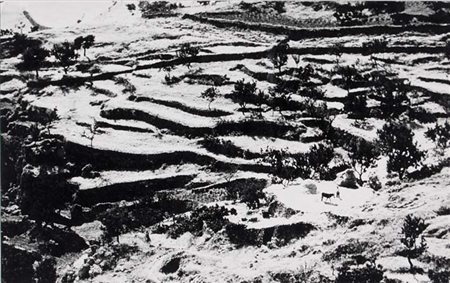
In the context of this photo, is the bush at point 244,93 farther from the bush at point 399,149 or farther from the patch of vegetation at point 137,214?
the patch of vegetation at point 137,214

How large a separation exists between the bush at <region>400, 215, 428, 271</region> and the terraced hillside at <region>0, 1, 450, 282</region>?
0.94 ft

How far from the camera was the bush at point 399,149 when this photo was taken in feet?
79.3

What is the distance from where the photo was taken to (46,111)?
124 feet

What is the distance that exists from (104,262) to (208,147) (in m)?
10.6

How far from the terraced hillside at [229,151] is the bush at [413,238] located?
288mm

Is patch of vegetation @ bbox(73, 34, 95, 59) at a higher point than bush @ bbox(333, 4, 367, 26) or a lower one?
lower

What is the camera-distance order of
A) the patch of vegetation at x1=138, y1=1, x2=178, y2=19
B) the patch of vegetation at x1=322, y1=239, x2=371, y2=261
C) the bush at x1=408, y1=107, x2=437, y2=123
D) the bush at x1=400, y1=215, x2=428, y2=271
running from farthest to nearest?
1. the patch of vegetation at x1=138, y1=1, x2=178, y2=19
2. the bush at x1=408, y1=107, x2=437, y2=123
3. the patch of vegetation at x1=322, y1=239, x2=371, y2=261
4. the bush at x1=400, y1=215, x2=428, y2=271

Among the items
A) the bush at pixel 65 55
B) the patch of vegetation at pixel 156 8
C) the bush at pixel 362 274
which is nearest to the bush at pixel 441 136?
the bush at pixel 362 274

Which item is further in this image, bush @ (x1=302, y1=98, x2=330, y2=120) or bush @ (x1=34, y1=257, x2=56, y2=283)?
bush @ (x1=302, y1=98, x2=330, y2=120)

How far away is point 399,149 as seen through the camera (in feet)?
84.2

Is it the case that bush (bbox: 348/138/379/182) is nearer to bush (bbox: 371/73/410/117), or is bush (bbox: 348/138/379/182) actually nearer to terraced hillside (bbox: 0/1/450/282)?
terraced hillside (bbox: 0/1/450/282)

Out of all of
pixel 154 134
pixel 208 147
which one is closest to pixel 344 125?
pixel 208 147

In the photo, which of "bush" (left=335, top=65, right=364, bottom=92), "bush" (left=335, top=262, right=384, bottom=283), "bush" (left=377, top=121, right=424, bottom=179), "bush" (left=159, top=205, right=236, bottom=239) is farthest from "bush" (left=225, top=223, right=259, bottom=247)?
"bush" (left=335, top=65, right=364, bottom=92)

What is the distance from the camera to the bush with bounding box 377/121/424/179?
24.2m
